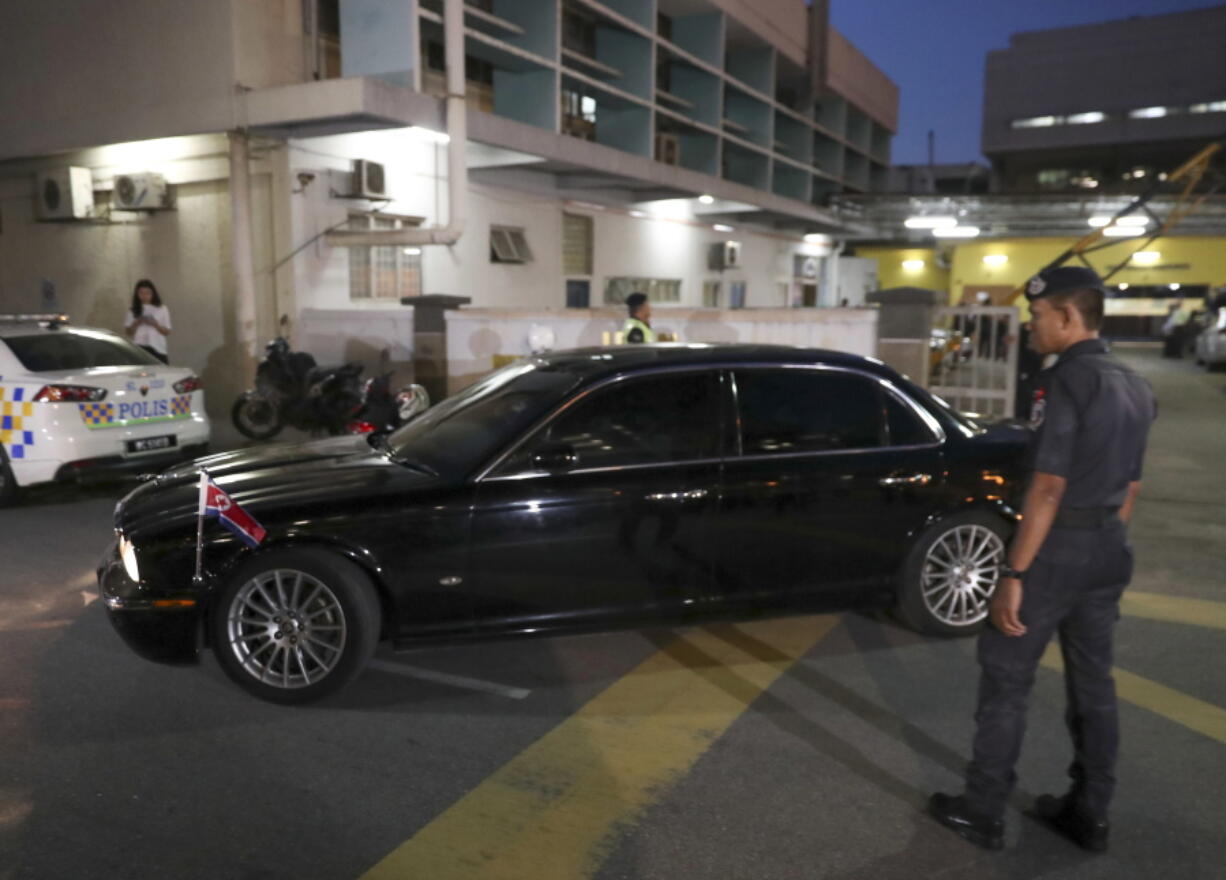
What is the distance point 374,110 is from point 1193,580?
9664 mm

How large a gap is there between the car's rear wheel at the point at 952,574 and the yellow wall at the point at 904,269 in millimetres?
34231

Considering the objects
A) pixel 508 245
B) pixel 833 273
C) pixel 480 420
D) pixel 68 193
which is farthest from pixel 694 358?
pixel 833 273

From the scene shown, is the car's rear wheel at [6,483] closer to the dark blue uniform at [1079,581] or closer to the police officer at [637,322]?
the police officer at [637,322]

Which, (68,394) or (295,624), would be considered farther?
(68,394)

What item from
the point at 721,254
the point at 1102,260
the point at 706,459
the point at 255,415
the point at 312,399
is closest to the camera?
the point at 706,459

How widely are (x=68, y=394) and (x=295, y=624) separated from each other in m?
4.82

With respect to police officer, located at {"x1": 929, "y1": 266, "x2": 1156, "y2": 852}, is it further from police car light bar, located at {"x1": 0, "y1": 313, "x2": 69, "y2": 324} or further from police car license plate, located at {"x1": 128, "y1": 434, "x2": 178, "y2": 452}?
police car light bar, located at {"x1": 0, "y1": 313, "x2": 69, "y2": 324}

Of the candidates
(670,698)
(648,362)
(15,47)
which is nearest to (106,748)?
(670,698)

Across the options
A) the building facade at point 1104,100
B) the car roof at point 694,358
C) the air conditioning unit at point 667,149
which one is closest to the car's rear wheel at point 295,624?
the car roof at point 694,358

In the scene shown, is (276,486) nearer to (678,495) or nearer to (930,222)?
(678,495)

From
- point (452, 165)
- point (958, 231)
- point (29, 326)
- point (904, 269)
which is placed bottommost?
point (29, 326)

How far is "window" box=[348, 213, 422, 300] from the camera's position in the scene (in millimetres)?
14078

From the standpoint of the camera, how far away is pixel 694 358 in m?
4.84

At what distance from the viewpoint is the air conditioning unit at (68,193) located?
14.4 metres
